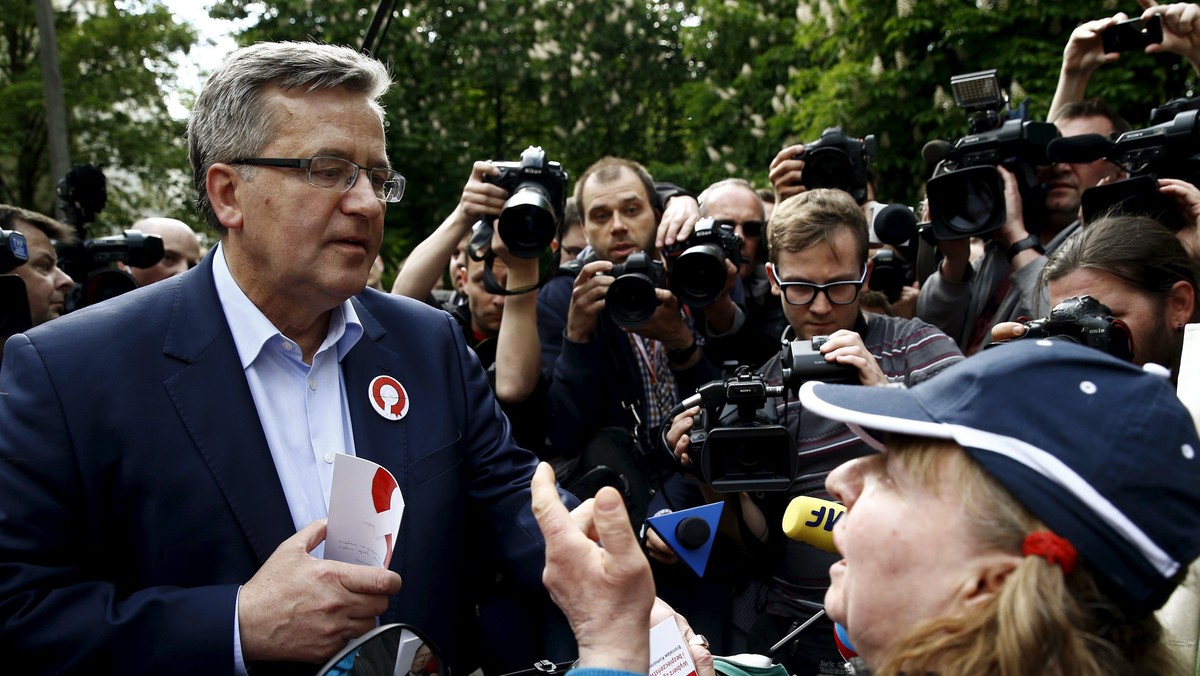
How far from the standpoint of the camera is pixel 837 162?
4.39 metres

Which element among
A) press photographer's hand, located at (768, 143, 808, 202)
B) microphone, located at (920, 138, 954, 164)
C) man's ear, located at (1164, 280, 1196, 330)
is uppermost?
microphone, located at (920, 138, 954, 164)

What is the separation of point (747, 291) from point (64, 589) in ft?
10.3

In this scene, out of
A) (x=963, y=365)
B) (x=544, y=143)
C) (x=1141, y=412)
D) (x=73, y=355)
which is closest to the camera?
(x=1141, y=412)

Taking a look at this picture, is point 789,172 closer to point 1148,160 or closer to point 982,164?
point 982,164

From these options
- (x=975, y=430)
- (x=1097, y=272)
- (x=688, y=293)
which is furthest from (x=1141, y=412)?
(x=688, y=293)

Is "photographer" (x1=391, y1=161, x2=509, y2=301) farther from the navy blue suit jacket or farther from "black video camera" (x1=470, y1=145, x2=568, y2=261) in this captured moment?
the navy blue suit jacket

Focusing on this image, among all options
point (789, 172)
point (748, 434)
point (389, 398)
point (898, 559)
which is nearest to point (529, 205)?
point (748, 434)

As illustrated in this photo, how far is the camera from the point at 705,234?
400 cm

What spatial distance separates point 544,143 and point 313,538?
1705cm

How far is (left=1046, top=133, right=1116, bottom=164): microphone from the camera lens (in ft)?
11.4

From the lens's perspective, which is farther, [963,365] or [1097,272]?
[1097,272]

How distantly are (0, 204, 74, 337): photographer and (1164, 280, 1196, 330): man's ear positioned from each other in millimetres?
4417

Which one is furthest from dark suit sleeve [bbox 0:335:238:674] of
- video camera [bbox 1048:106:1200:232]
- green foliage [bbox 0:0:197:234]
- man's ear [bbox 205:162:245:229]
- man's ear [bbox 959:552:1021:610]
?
green foliage [bbox 0:0:197:234]

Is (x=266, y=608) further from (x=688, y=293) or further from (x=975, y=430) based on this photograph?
(x=688, y=293)
